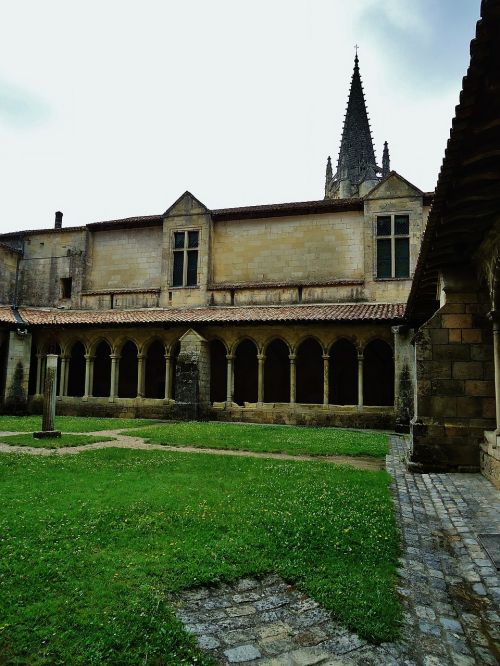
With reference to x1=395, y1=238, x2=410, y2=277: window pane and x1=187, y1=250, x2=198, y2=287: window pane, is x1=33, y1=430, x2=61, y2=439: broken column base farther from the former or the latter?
x1=395, y1=238, x2=410, y2=277: window pane

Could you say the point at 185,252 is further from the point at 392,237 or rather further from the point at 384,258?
the point at 392,237

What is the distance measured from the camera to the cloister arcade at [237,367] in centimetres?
1902

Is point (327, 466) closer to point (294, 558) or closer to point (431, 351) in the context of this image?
point (431, 351)

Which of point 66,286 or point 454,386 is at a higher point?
point 66,286

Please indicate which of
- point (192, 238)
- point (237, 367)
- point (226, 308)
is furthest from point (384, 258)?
point (192, 238)

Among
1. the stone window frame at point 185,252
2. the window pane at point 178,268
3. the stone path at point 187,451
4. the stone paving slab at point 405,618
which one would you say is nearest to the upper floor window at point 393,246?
the stone window frame at point 185,252

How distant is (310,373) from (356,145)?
25.7 meters

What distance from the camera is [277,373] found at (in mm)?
21297

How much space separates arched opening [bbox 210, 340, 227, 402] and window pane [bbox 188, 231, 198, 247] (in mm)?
4528

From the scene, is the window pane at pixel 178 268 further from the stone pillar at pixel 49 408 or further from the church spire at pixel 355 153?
the church spire at pixel 355 153

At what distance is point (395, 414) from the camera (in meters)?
15.7

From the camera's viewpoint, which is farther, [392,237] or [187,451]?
[392,237]

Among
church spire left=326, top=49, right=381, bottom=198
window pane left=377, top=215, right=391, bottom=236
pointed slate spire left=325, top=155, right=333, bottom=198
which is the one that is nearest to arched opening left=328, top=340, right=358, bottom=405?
window pane left=377, top=215, right=391, bottom=236

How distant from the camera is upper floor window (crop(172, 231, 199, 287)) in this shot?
21141mm
